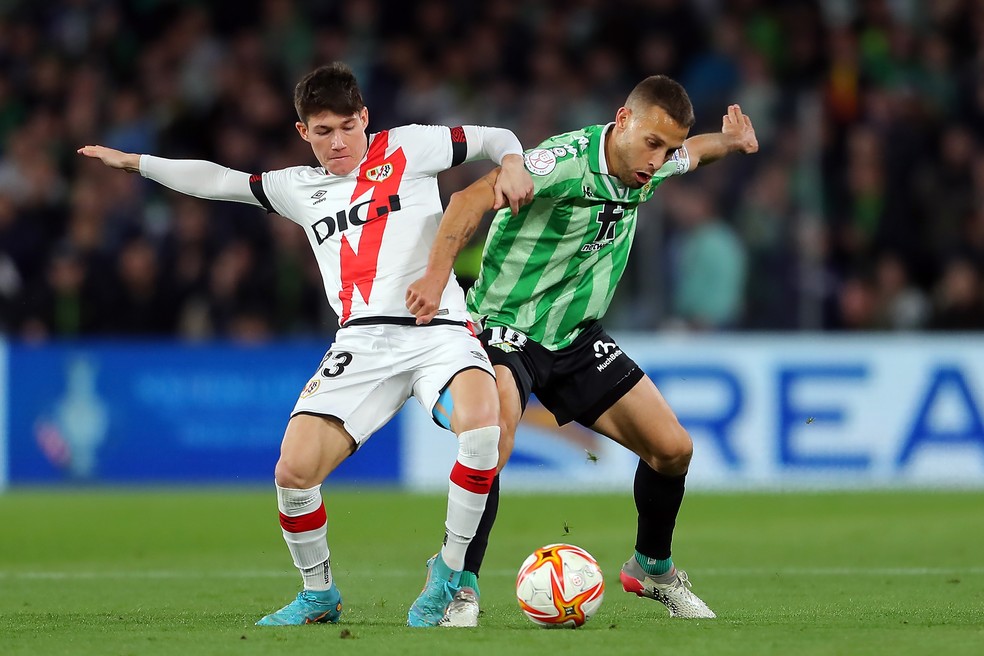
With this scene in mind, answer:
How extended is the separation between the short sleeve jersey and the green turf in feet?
4.23

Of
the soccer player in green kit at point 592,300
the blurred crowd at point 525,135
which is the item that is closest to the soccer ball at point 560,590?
the soccer player in green kit at point 592,300

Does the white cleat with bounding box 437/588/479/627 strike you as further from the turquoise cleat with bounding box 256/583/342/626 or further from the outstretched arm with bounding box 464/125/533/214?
the outstretched arm with bounding box 464/125/533/214

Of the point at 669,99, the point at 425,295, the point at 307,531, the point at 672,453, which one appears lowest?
the point at 307,531

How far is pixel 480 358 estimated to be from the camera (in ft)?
20.5

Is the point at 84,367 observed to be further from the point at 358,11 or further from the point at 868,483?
the point at 868,483

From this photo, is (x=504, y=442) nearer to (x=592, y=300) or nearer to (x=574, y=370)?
(x=574, y=370)

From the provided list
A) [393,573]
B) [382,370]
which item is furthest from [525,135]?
[382,370]

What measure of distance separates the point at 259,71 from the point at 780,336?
6.08 m

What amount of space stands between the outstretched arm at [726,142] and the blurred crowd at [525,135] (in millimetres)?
6135

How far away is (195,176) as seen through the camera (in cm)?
649

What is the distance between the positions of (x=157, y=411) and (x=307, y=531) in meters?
8.03

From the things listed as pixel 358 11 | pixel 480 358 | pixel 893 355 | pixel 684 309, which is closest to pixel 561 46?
pixel 358 11

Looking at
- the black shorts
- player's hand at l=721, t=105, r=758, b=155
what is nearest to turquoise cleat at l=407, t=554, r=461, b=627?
the black shorts

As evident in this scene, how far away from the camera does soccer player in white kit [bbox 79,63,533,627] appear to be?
6027 millimetres
